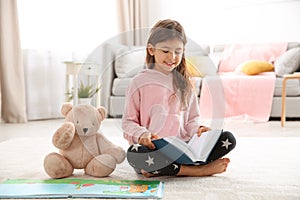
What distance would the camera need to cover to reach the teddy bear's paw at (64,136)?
4.89 ft

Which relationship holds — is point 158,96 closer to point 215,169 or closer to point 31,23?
point 215,169

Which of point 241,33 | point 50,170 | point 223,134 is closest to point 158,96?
point 223,134

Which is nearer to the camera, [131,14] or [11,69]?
[11,69]

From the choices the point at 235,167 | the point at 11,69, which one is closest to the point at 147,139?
the point at 235,167

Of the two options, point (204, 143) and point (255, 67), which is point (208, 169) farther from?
point (255, 67)

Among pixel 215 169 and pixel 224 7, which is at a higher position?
pixel 224 7

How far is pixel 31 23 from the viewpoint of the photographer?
→ 155 inches

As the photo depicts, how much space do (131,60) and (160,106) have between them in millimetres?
230

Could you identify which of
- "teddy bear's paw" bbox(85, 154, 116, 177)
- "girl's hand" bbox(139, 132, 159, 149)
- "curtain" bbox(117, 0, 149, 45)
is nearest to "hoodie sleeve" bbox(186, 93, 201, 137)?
"girl's hand" bbox(139, 132, 159, 149)

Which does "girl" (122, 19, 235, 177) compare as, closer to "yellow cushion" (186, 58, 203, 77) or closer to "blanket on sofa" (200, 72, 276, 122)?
"yellow cushion" (186, 58, 203, 77)

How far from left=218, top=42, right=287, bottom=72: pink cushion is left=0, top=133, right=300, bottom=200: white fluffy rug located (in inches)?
76.8

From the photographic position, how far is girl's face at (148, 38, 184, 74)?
1.44 meters

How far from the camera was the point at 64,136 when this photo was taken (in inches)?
58.7

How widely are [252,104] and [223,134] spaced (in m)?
2.24
